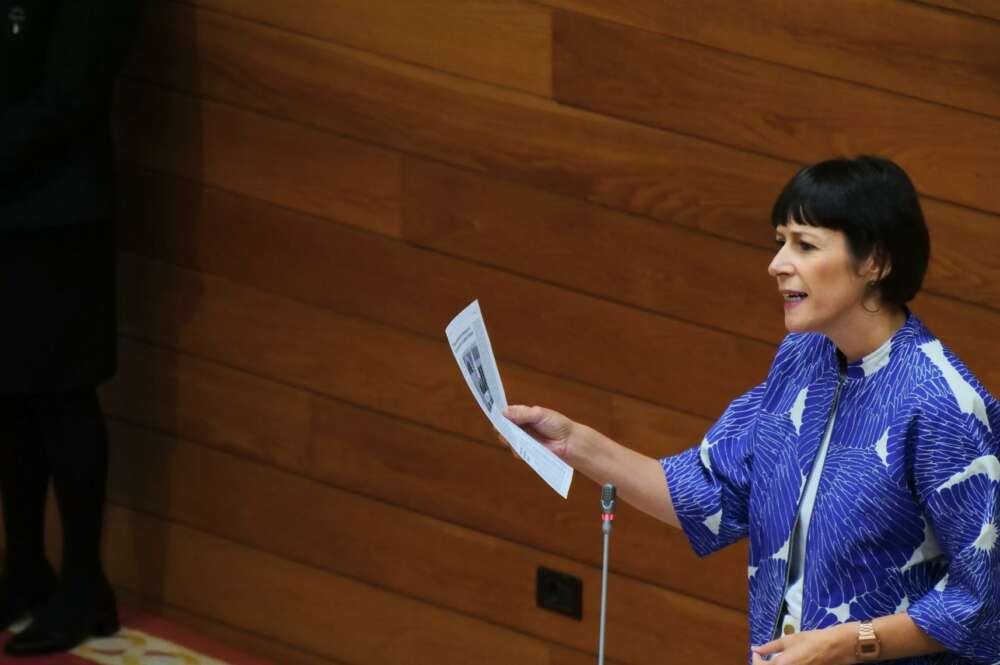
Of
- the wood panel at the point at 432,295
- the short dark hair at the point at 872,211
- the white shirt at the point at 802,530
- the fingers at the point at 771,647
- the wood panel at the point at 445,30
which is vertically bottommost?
the fingers at the point at 771,647

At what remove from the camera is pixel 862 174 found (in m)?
1.97

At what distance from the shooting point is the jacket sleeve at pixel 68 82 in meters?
3.22

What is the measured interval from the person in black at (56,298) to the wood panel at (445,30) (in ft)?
1.08

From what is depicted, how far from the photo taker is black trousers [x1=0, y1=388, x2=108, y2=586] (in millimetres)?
3562

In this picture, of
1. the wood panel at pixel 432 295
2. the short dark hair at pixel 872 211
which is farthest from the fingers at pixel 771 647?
the wood panel at pixel 432 295

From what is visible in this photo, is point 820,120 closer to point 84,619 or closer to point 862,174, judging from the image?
point 862,174

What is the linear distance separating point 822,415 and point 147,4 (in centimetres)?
182

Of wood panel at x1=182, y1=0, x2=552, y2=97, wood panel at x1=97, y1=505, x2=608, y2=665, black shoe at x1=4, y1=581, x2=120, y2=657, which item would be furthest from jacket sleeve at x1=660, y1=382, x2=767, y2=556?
black shoe at x1=4, y1=581, x2=120, y2=657

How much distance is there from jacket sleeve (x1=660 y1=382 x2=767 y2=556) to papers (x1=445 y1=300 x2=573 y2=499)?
0.17 m

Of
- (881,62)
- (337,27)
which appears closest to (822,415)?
(881,62)

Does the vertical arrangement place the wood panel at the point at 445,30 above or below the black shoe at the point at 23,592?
above

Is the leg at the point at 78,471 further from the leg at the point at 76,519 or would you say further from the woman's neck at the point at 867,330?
the woman's neck at the point at 867,330

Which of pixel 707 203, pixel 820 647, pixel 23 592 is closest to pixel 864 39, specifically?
pixel 707 203

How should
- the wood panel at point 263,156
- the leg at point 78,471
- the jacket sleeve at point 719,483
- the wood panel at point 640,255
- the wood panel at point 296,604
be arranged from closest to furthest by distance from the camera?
the jacket sleeve at point 719,483 → the wood panel at point 640,255 → the wood panel at point 263,156 → the wood panel at point 296,604 → the leg at point 78,471
